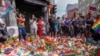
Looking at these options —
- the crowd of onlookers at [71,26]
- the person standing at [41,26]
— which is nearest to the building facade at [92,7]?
the crowd of onlookers at [71,26]

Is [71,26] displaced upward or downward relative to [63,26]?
upward

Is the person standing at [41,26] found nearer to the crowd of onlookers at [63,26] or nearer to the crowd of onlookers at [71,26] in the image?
the crowd of onlookers at [63,26]

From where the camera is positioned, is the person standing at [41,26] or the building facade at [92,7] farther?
the building facade at [92,7]

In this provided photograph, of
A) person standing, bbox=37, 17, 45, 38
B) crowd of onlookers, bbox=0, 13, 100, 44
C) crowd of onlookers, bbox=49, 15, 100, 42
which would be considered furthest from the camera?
crowd of onlookers, bbox=49, 15, 100, 42

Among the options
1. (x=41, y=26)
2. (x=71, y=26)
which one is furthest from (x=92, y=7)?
(x=41, y=26)

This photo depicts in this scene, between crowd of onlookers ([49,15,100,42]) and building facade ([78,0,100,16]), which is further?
building facade ([78,0,100,16])

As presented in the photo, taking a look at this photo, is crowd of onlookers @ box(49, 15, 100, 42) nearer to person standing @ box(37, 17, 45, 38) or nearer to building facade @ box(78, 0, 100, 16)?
building facade @ box(78, 0, 100, 16)

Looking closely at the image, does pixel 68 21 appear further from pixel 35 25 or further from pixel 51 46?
pixel 51 46

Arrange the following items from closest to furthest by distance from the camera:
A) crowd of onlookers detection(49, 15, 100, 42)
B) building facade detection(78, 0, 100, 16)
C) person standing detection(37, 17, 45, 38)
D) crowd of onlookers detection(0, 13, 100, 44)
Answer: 1. crowd of onlookers detection(0, 13, 100, 44)
2. person standing detection(37, 17, 45, 38)
3. crowd of onlookers detection(49, 15, 100, 42)
4. building facade detection(78, 0, 100, 16)

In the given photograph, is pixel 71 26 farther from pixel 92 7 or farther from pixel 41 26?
pixel 41 26

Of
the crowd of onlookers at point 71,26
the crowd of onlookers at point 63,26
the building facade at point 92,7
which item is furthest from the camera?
the building facade at point 92,7

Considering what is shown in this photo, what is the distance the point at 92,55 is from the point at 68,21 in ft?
51.3

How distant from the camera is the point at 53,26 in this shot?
26.7 m

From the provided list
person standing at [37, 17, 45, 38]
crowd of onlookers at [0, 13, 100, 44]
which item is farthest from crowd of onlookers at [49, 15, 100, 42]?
person standing at [37, 17, 45, 38]
